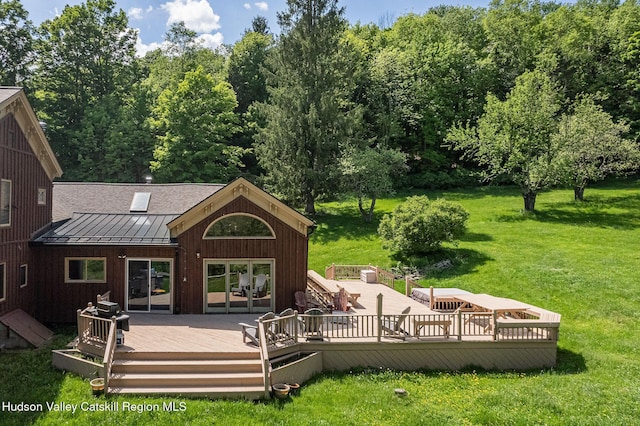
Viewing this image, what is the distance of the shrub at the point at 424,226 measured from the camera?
65.1 feet

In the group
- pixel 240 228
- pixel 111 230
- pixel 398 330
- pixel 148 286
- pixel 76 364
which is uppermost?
pixel 240 228

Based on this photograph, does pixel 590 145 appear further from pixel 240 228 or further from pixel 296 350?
pixel 296 350

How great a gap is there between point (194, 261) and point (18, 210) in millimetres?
5607

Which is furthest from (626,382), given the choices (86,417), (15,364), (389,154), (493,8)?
(493,8)

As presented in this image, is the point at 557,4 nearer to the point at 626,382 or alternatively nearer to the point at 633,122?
the point at 633,122

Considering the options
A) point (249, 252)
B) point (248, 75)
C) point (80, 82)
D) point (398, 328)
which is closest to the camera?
point (398, 328)

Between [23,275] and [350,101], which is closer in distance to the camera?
[23,275]

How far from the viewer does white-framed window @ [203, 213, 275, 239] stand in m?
14.3

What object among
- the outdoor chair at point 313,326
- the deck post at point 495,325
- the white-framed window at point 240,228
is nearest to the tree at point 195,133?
the white-framed window at point 240,228

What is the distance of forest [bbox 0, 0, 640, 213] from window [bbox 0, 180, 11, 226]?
17.1 metres

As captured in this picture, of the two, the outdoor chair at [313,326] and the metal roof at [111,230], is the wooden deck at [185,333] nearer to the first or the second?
the outdoor chair at [313,326]

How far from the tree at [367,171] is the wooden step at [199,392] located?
18687mm

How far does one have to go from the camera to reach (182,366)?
9938 millimetres

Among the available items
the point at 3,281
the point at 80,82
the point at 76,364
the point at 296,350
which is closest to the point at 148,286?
the point at 3,281
